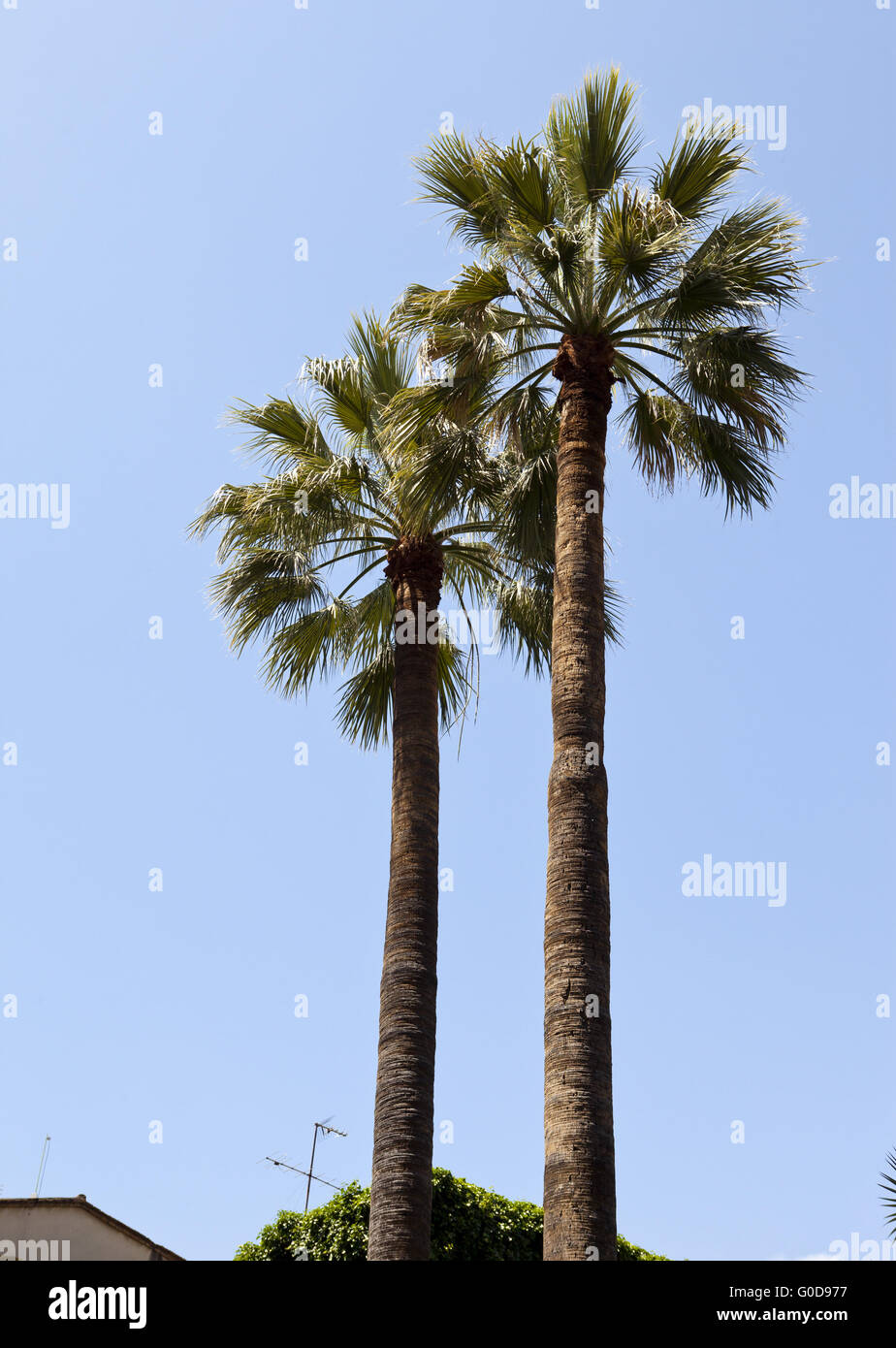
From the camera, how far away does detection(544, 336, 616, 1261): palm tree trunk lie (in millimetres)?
10156

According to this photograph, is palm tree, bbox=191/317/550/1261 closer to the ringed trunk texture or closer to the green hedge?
the ringed trunk texture

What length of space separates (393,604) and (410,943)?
4699 millimetres

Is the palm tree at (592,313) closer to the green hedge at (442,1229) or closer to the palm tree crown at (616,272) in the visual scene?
the palm tree crown at (616,272)

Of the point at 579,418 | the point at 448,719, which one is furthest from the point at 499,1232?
the point at 579,418

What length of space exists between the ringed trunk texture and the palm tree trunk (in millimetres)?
3339

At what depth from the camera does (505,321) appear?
14.1 m

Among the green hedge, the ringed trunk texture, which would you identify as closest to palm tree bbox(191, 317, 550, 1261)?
the ringed trunk texture

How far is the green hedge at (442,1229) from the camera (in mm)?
18406

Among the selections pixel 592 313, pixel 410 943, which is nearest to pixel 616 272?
pixel 592 313

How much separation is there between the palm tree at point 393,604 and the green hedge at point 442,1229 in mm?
Result: 5297

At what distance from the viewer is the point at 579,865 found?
37.3ft

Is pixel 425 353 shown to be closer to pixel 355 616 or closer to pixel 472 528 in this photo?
pixel 472 528
